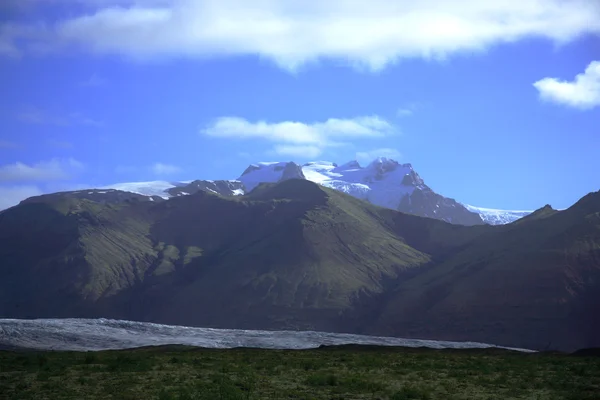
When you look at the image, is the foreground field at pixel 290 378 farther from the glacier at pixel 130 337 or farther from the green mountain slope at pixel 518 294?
the green mountain slope at pixel 518 294

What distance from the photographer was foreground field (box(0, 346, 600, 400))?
32.9 metres

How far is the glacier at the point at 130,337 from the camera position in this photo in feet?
266

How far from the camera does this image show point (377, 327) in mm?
159375

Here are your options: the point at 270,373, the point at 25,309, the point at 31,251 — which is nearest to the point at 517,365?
the point at 270,373

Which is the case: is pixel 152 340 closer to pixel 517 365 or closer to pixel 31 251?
pixel 517 365

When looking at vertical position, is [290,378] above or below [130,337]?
above

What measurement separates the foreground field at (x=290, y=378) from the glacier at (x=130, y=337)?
3216 cm

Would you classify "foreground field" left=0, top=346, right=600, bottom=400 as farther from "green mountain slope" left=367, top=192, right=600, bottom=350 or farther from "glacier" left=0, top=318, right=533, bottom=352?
"green mountain slope" left=367, top=192, right=600, bottom=350

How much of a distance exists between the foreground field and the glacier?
32.2m

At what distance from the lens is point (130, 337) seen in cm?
9150

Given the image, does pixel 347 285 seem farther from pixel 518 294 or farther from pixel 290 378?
pixel 290 378

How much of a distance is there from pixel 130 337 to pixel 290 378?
2244 inches

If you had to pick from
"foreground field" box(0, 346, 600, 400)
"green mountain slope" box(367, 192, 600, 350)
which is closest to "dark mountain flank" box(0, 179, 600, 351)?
"green mountain slope" box(367, 192, 600, 350)

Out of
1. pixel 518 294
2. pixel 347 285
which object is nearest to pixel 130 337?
pixel 518 294
